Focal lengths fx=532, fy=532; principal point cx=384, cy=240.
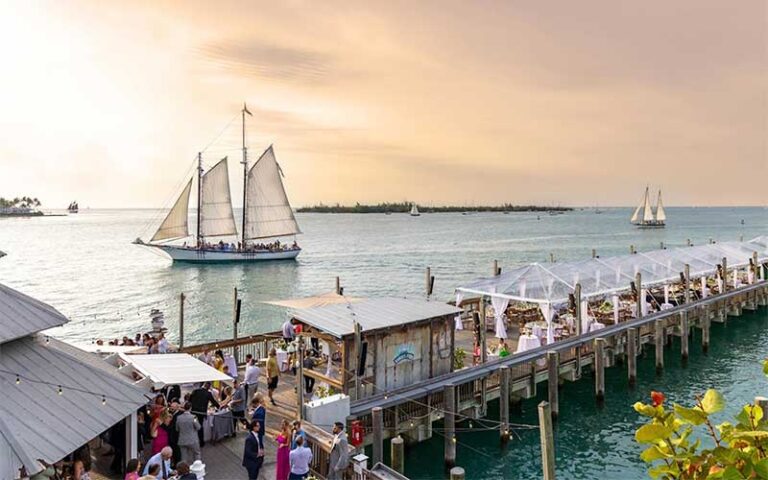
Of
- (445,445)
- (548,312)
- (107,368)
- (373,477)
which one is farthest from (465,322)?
(107,368)

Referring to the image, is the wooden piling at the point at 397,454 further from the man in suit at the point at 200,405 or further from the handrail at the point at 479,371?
the man in suit at the point at 200,405

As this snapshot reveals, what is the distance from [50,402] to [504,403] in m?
12.3

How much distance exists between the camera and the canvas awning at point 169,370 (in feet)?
35.2

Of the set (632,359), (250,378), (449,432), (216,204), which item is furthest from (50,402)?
(216,204)

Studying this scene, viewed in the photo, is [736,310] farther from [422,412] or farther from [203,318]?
[203,318]

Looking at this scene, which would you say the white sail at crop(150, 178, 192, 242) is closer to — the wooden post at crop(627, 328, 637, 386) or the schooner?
the schooner

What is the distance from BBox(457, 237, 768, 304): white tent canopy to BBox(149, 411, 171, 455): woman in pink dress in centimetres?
1497

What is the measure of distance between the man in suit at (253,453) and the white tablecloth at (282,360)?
7.01 meters

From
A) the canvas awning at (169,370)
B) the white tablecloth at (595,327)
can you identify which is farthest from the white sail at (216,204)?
the canvas awning at (169,370)

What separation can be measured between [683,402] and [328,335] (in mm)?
14569

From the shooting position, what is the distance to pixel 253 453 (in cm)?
991

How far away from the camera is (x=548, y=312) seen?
843 inches

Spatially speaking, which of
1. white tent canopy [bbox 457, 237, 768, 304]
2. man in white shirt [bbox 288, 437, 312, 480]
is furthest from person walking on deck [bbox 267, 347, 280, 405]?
white tent canopy [bbox 457, 237, 768, 304]

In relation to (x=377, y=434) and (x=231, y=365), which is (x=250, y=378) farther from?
(x=377, y=434)
